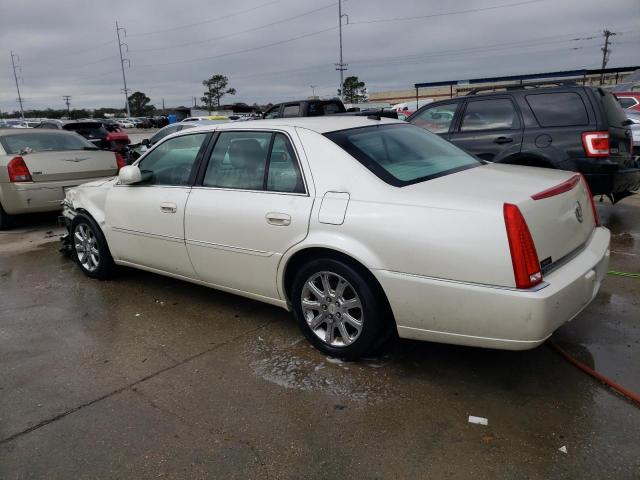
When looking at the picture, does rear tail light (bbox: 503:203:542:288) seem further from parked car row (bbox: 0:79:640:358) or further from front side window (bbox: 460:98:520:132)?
front side window (bbox: 460:98:520:132)

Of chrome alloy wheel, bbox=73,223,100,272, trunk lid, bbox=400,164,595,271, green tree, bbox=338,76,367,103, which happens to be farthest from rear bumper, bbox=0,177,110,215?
green tree, bbox=338,76,367,103

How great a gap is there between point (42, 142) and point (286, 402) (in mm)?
6969

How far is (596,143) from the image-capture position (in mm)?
5789

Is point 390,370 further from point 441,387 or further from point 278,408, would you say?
point 278,408

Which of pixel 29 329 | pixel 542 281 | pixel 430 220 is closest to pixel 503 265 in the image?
pixel 542 281

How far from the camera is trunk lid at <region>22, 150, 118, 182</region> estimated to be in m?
7.48

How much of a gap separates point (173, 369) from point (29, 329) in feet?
5.24

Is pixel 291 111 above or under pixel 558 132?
above

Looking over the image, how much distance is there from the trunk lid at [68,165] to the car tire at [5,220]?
108cm

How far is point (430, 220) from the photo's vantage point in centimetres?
285

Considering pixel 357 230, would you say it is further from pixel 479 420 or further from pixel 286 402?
pixel 479 420

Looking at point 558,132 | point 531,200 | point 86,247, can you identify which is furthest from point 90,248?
point 558,132

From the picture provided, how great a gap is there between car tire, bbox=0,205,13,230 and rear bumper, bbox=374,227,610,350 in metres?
7.27

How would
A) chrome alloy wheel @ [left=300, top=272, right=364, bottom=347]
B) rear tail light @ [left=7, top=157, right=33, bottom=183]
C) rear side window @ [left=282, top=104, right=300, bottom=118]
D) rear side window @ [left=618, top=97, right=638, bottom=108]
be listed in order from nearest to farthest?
chrome alloy wheel @ [left=300, top=272, right=364, bottom=347] → rear tail light @ [left=7, top=157, right=33, bottom=183] → rear side window @ [left=282, top=104, right=300, bottom=118] → rear side window @ [left=618, top=97, right=638, bottom=108]
